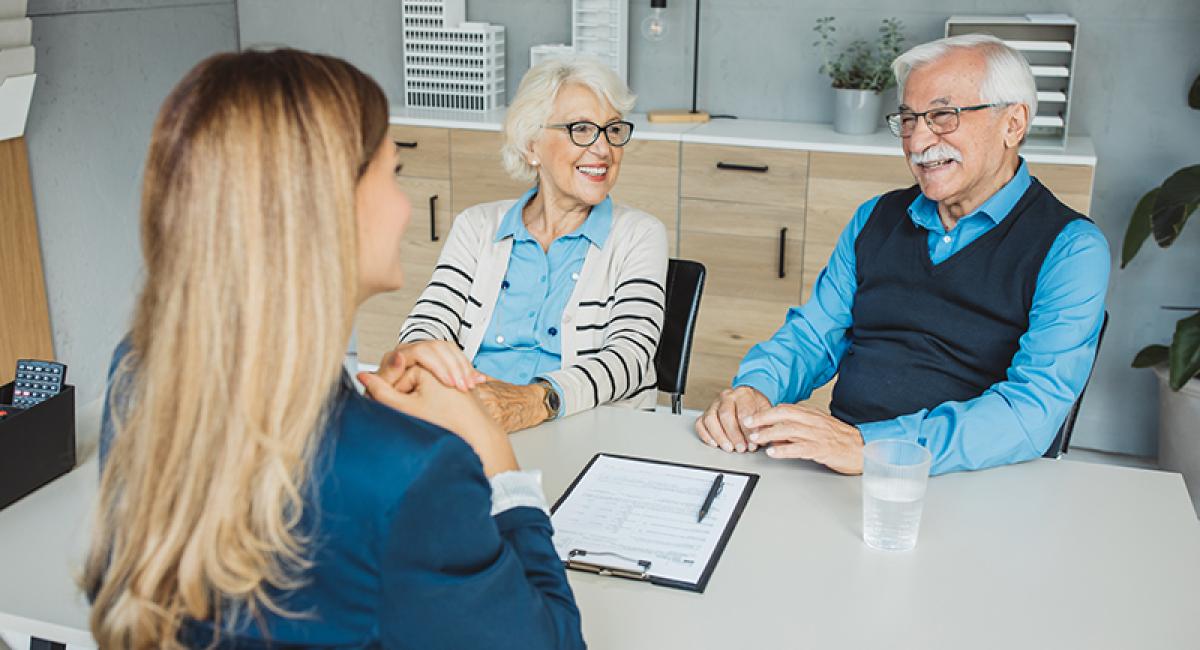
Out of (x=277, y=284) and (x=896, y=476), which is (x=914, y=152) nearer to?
(x=896, y=476)

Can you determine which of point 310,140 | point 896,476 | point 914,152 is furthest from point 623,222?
point 310,140

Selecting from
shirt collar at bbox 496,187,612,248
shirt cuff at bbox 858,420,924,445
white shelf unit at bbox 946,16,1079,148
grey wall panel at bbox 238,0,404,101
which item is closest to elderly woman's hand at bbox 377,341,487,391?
shirt cuff at bbox 858,420,924,445

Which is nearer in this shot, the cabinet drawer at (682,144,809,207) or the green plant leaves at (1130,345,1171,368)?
the green plant leaves at (1130,345,1171,368)

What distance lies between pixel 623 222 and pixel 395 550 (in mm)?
1622

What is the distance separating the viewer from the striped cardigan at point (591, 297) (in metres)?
2.38

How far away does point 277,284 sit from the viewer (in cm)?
95

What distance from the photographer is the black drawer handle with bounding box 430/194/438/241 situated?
13.8ft

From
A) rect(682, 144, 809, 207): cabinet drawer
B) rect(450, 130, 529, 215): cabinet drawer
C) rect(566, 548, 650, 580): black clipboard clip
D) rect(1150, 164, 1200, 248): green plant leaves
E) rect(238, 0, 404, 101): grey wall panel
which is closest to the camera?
rect(566, 548, 650, 580): black clipboard clip

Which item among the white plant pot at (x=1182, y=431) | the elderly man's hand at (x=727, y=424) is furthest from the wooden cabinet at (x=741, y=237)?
the elderly man's hand at (x=727, y=424)

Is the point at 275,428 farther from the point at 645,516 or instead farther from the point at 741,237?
the point at 741,237

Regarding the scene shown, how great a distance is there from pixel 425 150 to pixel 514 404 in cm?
240

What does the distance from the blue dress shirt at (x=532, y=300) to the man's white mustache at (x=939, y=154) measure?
690mm

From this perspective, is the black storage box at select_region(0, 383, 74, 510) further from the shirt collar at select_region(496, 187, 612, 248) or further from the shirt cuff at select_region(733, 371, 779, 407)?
the shirt cuff at select_region(733, 371, 779, 407)

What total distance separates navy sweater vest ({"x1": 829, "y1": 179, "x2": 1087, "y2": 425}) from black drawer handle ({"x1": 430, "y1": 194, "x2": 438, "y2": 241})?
6.93ft
